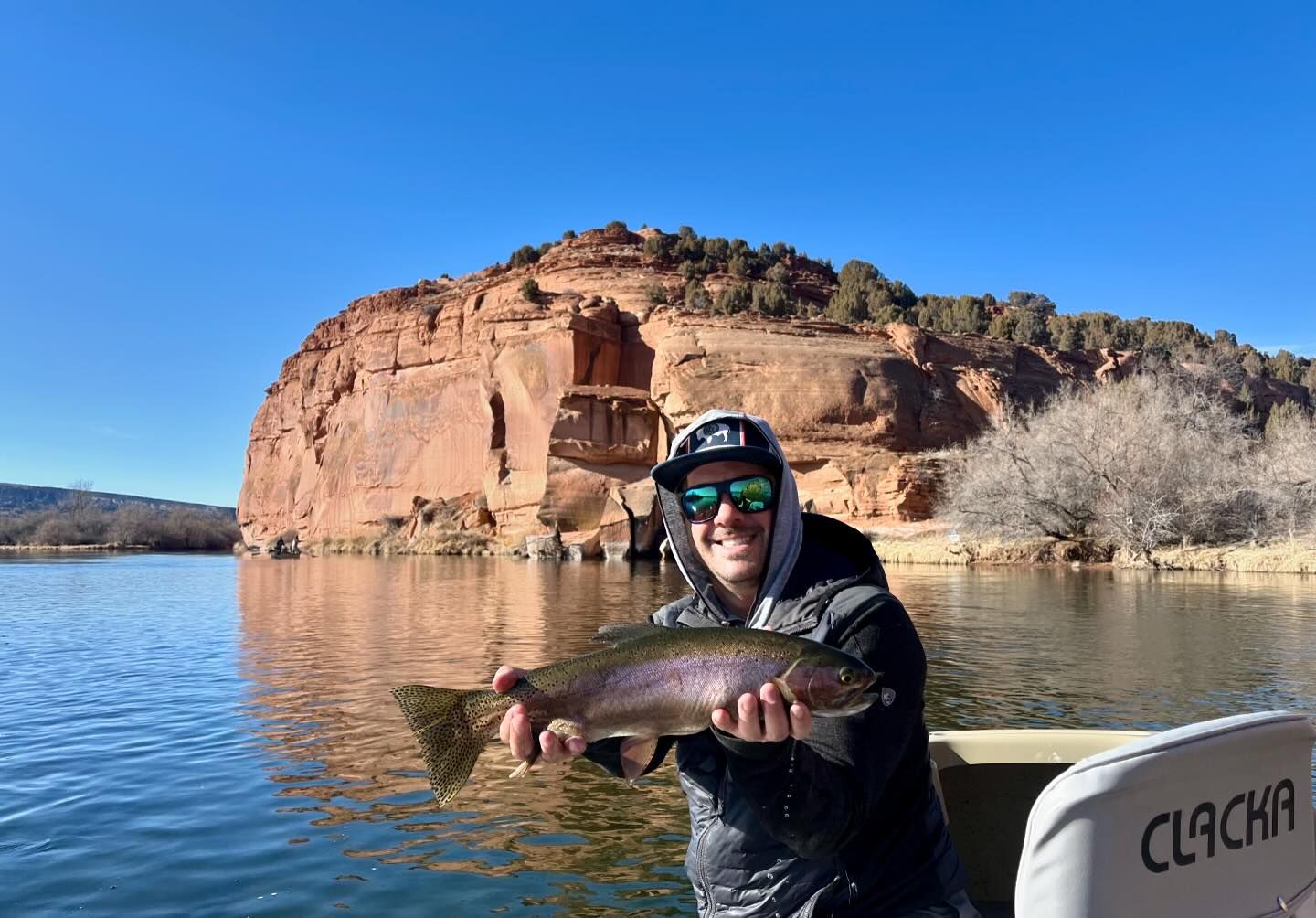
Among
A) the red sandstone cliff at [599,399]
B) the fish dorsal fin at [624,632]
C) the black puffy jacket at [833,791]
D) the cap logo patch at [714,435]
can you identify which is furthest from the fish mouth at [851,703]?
the red sandstone cliff at [599,399]

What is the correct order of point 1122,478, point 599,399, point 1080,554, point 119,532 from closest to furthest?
point 1122,478 → point 1080,554 → point 599,399 → point 119,532

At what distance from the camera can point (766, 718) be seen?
2625 mm

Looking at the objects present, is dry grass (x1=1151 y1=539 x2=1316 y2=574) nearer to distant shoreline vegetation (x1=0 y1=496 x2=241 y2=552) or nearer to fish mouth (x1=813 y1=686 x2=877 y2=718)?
fish mouth (x1=813 y1=686 x2=877 y2=718)

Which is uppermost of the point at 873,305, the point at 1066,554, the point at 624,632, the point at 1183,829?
the point at 873,305

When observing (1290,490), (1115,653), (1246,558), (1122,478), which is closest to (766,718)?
(1115,653)

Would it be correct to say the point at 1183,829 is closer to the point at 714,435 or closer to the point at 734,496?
the point at 734,496

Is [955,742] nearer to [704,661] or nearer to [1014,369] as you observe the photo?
[704,661]

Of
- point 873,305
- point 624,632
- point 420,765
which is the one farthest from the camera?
point 873,305

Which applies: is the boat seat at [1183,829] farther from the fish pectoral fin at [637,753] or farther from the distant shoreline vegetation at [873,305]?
the distant shoreline vegetation at [873,305]

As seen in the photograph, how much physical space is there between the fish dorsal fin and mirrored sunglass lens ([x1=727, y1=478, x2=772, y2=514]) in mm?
524

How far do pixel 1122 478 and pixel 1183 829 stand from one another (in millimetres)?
40035

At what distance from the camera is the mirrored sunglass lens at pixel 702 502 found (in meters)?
3.28

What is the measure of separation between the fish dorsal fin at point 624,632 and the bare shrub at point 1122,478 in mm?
38729

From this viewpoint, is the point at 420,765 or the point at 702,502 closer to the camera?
the point at 702,502
